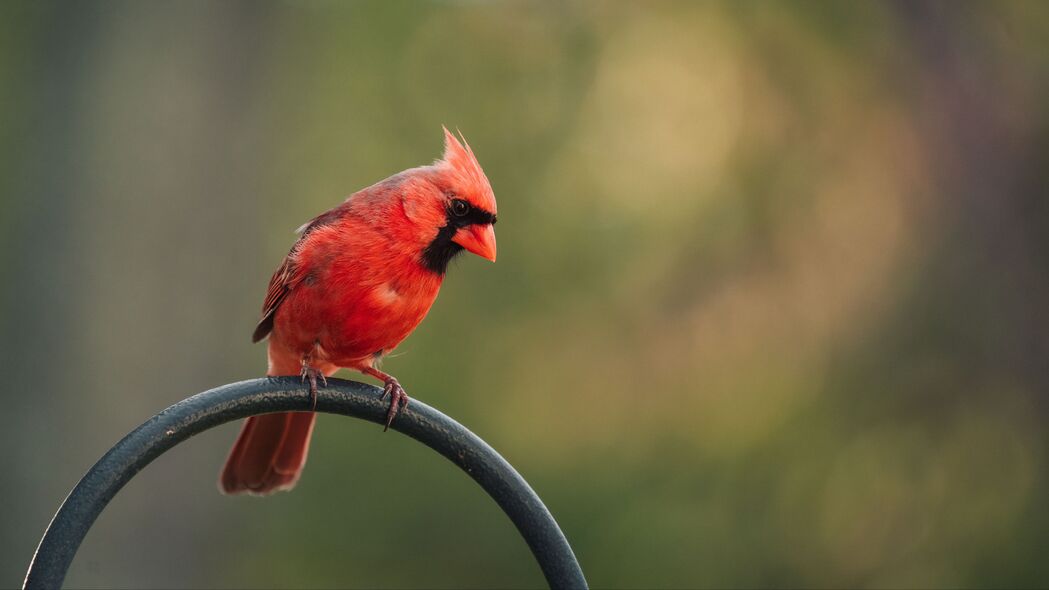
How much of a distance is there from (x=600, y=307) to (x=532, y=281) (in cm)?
45

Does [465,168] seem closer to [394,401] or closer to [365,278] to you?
[365,278]

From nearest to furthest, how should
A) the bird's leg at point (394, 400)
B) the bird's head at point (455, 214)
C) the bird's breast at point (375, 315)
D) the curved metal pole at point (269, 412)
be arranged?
1. the curved metal pole at point (269, 412)
2. the bird's leg at point (394, 400)
3. the bird's breast at point (375, 315)
4. the bird's head at point (455, 214)

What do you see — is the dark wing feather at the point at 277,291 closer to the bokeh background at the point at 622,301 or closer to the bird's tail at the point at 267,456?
the bird's tail at the point at 267,456

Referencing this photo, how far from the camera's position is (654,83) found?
684cm

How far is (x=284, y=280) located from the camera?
288 centimetres

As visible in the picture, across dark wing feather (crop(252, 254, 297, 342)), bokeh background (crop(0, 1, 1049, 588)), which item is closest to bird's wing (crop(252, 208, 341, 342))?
dark wing feather (crop(252, 254, 297, 342))

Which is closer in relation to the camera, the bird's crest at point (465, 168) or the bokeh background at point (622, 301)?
the bird's crest at point (465, 168)

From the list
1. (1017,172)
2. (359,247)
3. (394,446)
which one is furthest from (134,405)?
(1017,172)

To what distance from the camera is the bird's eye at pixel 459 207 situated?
9.15 ft

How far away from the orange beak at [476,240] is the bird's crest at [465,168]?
7 cm

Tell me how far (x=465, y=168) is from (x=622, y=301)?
393 centimetres

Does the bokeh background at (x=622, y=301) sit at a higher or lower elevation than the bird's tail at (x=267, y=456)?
higher

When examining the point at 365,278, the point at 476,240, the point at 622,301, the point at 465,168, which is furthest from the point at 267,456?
the point at 622,301

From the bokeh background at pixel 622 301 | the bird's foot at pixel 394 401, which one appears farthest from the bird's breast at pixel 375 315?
the bokeh background at pixel 622 301
